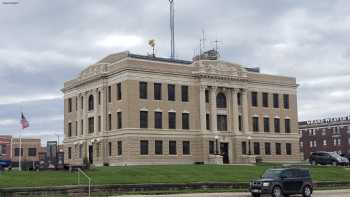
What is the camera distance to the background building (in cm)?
14100

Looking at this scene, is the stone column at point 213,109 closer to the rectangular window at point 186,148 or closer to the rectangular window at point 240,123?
the rectangular window at point 186,148

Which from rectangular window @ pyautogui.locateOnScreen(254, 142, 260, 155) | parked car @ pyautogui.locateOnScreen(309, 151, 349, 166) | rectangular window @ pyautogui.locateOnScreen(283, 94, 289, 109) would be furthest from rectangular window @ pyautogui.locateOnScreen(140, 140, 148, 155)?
rectangular window @ pyautogui.locateOnScreen(283, 94, 289, 109)

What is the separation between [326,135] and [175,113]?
80.4 meters

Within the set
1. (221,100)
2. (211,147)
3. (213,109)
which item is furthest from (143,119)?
(221,100)

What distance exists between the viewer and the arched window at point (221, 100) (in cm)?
7925

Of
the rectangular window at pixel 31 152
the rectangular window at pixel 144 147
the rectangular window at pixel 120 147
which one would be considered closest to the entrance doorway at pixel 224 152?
the rectangular window at pixel 144 147

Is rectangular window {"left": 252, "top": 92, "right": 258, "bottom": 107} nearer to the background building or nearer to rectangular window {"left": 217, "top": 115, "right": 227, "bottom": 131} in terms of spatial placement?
rectangular window {"left": 217, "top": 115, "right": 227, "bottom": 131}

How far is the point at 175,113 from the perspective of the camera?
245ft

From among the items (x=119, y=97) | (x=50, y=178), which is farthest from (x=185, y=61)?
(x=50, y=178)

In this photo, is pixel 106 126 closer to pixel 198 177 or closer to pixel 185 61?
pixel 185 61

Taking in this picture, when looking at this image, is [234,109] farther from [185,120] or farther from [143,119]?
[143,119]

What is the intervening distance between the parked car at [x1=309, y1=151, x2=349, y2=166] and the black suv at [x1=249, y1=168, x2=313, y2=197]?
4011 centimetres

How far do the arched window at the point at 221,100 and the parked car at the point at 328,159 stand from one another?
14316 millimetres

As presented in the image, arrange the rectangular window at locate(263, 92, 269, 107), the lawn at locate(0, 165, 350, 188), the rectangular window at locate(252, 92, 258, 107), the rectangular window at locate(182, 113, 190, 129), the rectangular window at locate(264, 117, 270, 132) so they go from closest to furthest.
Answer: the lawn at locate(0, 165, 350, 188)
the rectangular window at locate(182, 113, 190, 129)
the rectangular window at locate(252, 92, 258, 107)
the rectangular window at locate(264, 117, 270, 132)
the rectangular window at locate(263, 92, 269, 107)
